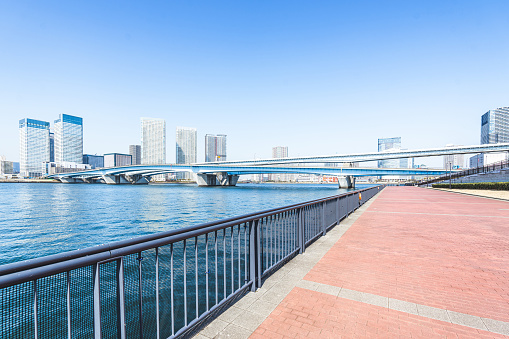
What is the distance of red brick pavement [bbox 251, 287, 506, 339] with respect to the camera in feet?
9.80

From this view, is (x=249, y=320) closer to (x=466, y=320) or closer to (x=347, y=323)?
(x=347, y=323)

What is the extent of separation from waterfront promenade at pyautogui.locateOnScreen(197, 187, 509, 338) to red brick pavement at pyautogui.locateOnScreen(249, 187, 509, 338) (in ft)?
0.04

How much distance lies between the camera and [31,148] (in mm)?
193875

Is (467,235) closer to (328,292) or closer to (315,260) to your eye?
(315,260)

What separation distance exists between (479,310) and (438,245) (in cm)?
371

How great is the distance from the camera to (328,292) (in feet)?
13.2

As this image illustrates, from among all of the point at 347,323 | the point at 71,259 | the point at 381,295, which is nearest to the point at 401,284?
the point at 381,295

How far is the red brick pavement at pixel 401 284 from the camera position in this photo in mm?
3111

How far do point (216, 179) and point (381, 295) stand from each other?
90.3 meters

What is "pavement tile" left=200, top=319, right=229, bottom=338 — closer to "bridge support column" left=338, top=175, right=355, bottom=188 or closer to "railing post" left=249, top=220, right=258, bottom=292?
"railing post" left=249, top=220, right=258, bottom=292

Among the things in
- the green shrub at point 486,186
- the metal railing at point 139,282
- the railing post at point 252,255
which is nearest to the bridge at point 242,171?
the green shrub at point 486,186

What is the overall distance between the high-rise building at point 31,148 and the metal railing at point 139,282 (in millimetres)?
235008

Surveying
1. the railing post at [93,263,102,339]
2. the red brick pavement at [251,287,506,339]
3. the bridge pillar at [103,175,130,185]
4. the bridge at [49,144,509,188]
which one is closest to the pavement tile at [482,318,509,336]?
the red brick pavement at [251,287,506,339]

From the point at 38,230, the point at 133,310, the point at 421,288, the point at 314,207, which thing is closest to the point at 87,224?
the point at 38,230
